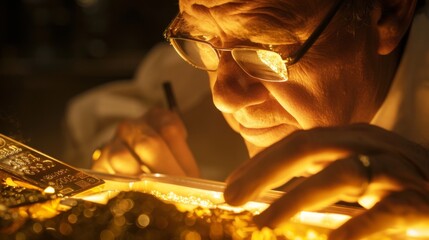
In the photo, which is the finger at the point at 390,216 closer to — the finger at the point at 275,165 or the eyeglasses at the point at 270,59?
the finger at the point at 275,165

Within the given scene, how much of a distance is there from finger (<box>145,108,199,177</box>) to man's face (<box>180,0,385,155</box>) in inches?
9.9

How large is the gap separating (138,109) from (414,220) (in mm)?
1420

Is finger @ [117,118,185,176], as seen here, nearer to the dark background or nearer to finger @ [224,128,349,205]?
finger @ [224,128,349,205]

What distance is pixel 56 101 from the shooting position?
352 centimetres

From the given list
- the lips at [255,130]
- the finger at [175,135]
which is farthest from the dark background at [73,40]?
the lips at [255,130]

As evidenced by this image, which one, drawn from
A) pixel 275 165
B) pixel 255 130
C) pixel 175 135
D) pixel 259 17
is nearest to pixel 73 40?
pixel 175 135

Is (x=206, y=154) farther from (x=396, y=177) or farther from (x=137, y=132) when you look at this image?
(x=396, y=177)

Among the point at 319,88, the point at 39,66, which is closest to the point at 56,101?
the point at 39,66

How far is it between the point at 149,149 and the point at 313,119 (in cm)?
42

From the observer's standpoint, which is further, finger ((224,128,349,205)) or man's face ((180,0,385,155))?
man's face ((180,0,385,155))

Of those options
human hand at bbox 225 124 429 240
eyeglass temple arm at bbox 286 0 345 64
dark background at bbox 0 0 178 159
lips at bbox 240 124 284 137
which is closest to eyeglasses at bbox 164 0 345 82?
eyeglass temple arm at bbox 286 0 345 64

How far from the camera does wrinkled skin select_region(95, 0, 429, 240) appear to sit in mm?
861

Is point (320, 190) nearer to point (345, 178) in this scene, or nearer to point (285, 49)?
point (345, 178)

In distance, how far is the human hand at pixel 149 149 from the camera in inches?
57.4
